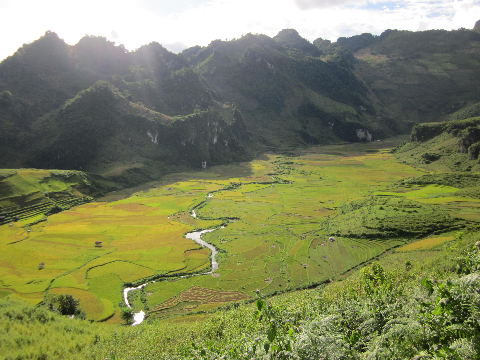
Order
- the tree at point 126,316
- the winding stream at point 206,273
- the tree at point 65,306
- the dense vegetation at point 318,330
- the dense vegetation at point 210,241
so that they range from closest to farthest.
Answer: the dense vegetation at point 318,330 → the dense vegetation at point 210,241 → the tree at point 126,316 → the tree at point 65,306 → the winding stream at point 206,273

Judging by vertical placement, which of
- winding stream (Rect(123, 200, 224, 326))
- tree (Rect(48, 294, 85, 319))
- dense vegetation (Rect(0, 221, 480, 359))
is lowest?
winding stream (Rect(123, 200, 224, 326))

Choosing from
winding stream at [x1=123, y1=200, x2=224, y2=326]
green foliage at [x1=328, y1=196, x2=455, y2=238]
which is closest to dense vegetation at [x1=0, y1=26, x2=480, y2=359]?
green foliage at [x1=328, y1=196, x2=455, y2=238]

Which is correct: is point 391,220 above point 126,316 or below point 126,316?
above

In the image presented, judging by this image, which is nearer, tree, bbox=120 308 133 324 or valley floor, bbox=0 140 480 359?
valley floor, bbox=0 140 480 359

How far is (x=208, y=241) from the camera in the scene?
249 ft

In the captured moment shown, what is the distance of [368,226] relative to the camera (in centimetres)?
7300

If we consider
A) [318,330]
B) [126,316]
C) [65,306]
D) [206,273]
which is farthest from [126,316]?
[318,330]

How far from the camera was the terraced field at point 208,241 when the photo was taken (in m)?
53.5

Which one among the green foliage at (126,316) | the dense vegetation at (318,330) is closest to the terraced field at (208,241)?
the green foliage at (126,316)

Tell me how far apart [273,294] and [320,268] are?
13.7 meters

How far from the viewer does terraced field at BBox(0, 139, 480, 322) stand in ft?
176

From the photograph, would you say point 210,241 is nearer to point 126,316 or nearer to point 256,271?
point 256,271

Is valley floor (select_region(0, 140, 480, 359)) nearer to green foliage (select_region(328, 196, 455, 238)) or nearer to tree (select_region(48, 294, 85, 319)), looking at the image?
green foliage (select_region(328, 196, 455, 238))

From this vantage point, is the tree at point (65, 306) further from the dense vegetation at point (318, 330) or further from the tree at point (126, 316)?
the tree at point (126, 316)
